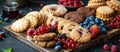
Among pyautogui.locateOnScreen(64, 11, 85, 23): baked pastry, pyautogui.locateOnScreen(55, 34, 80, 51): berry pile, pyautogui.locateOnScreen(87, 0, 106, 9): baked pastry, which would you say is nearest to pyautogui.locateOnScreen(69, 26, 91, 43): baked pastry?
pyautogui.locateOnScreen(55, 34, 80, 51): berry pile

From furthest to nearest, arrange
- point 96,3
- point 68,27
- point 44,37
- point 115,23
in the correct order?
point 96,3 < point 115,23 < point 68,27 < point 44,37

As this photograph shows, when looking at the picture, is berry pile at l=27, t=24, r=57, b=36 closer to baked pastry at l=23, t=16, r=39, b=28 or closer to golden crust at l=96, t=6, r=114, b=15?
baked pastry at l=23, t=16, r=39, b=28

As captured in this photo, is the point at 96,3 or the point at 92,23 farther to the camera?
the point at 96,3

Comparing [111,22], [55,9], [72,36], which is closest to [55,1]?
[55,9]

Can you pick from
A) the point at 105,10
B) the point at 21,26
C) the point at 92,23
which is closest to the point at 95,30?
the point at 92,23

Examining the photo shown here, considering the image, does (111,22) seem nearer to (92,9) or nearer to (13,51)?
(92,9)

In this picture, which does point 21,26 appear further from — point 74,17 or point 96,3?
point 96,3
